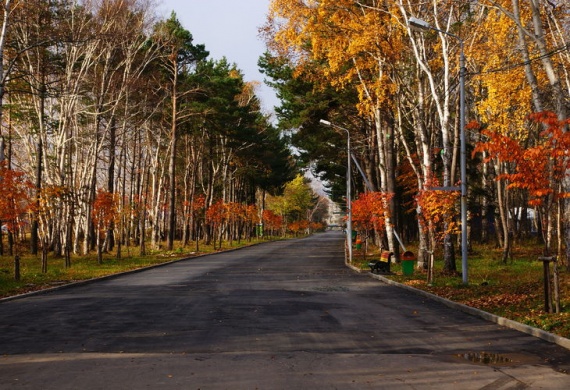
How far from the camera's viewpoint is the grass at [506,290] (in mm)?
11711

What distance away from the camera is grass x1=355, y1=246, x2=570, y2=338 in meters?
11.7

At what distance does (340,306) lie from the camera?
48.8 ft

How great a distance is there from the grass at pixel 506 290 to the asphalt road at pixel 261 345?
2.31 feet

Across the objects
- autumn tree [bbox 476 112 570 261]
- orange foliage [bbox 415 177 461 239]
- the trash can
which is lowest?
the trash can

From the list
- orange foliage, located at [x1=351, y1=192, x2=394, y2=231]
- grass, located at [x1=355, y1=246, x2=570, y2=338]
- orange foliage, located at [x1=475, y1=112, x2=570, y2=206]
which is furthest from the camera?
orange foliage, located at [x1=351, y1=192, x2=394, y2=231]

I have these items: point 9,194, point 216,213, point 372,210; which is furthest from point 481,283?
point 216,213

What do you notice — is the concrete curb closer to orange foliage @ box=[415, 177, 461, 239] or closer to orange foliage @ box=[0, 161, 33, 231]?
orange foliage @ box=[415, 177, 461, 239]

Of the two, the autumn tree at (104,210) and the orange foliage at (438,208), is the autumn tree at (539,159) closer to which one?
the orange foliage at (438,208)

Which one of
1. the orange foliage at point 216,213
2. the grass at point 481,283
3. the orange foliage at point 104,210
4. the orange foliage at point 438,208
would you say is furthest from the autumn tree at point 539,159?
the orange foliage at point 216,213

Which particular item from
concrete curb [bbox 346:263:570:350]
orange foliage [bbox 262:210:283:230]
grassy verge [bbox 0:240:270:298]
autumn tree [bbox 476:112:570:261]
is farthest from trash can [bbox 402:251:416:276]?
orange foliage [bbox 262:210:283:230]

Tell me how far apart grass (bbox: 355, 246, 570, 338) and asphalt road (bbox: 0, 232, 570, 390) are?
2.31 ft

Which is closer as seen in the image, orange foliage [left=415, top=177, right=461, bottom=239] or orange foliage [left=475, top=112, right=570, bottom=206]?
orange foliage [left=475, top=112, right=570, bottom=206]

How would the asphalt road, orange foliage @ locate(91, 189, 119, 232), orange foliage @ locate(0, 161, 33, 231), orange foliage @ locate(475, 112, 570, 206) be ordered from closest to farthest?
the asphalt road
orange foliage @ locate(475, 112, 570, 206)
orange foliage @ locate(0, 161, 33, 231)
orange foliage @ locate(91, 189, 119, 232)

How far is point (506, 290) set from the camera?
16453 millimetres
